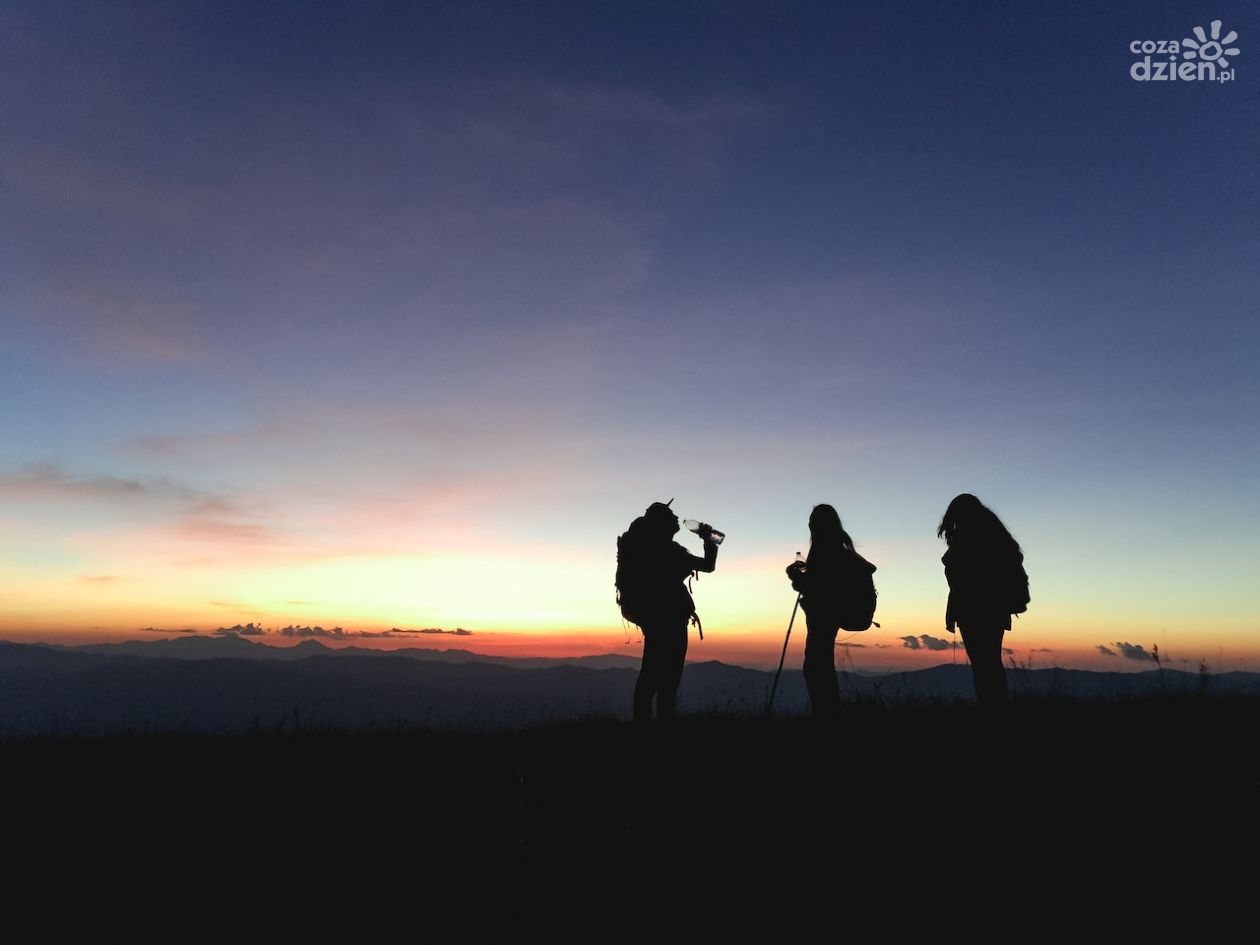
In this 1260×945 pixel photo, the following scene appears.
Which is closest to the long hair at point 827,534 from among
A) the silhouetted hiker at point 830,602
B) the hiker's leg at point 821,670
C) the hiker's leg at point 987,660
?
the silhouetted hiker at point 830,602

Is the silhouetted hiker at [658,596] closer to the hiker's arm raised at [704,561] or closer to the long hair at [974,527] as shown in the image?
the hiker's arm raised at [704,561]

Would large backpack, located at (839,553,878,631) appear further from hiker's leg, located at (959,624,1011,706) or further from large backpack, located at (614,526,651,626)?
large backpack, located at (614,526,651,626)

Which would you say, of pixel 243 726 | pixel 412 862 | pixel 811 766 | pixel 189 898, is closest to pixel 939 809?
pixel 811 766

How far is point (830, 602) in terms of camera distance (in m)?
8.20

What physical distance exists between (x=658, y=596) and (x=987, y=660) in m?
3.72

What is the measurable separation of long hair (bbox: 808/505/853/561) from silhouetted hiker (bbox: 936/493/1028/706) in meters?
1.24

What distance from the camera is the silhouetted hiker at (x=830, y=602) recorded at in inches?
318

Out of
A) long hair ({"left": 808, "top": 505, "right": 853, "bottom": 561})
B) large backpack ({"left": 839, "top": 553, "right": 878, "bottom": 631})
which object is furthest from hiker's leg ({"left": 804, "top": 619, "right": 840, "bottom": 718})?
long hair ({"left": 808, "top": 505, "right": 853, "bottom": 561})

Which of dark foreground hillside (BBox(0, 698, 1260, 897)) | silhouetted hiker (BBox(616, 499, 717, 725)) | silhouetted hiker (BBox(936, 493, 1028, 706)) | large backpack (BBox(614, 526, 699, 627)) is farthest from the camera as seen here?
large backpack (BBox(614, 526, 699, 627))

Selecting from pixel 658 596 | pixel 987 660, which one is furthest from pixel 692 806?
pixel 987 660

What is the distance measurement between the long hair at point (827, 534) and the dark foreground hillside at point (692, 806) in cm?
208

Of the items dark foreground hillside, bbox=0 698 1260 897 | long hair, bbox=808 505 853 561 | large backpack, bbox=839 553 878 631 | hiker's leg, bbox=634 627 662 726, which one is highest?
long hair, bbox=808 505 853 561

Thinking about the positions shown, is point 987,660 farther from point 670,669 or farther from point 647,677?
point 647,677

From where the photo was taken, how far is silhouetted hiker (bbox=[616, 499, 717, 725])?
8039 mm
